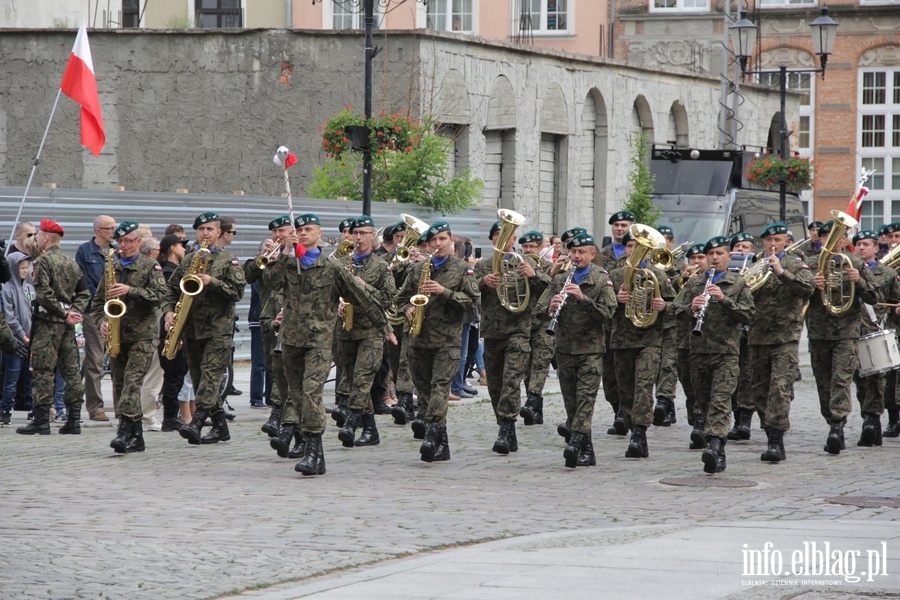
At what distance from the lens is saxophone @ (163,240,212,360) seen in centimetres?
1279

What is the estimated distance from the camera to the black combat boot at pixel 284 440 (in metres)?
12.2

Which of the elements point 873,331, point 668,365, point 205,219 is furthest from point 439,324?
point 873,331

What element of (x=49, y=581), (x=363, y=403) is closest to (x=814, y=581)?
Answer: (x=49, y=581)

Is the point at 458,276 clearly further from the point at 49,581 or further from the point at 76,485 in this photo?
the point at 49,581

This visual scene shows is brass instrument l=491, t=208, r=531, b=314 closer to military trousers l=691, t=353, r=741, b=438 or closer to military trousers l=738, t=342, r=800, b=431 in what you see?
military trousers l=691, t=353, r=741, b=438

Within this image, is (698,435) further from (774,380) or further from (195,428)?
(195,428)

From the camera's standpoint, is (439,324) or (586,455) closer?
(586,455)

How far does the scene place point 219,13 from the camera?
38188mm

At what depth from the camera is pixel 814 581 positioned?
293 inches

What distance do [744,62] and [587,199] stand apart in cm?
422

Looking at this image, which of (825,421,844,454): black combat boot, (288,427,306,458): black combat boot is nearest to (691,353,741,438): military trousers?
(825,421,844,454): black combat boot

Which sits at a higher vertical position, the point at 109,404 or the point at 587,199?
the point at 587,199

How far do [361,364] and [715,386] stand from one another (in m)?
3.02

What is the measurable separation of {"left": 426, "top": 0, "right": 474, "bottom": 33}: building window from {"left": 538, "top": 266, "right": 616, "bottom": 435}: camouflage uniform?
25.1 meters
